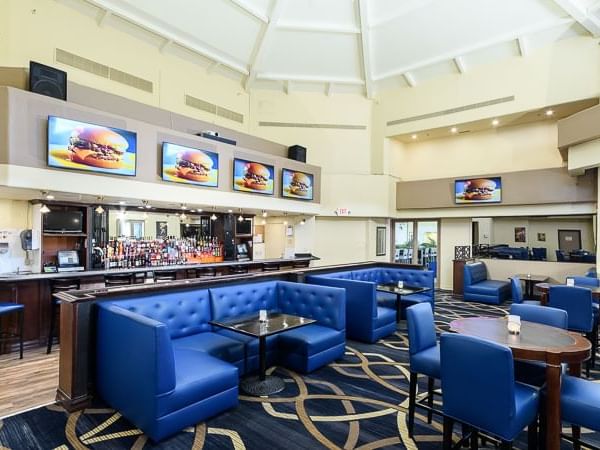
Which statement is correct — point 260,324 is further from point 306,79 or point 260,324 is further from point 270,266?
point 306,79

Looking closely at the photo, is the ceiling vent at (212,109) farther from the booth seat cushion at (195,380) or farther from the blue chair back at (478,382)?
the blue chair back at (478,382)

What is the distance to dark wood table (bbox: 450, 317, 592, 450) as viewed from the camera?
2.20 metres

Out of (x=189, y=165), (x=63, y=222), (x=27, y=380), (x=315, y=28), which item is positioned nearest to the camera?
(x=27, y=380)

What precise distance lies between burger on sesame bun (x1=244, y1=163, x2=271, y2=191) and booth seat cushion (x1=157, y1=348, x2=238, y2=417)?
5.51 meters

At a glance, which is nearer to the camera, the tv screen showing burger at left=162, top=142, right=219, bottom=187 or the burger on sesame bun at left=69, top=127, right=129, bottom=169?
the burger on sesame bun at left=69, top=127, right=129, bottom=169

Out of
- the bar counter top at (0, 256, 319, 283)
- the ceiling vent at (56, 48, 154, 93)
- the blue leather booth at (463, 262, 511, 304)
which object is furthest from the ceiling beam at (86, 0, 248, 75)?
the blue leather booth at (463, 262, 511, 304)

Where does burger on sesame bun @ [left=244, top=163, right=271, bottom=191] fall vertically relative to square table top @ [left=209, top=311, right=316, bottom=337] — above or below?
above

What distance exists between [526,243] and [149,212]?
33.7 ft

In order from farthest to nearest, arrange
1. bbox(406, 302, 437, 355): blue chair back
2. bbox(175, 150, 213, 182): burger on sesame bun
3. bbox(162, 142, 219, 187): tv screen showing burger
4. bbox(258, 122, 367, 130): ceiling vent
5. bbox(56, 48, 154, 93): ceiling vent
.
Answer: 1. bbox(258, 122, 367, 130): ceiling vent
2. bbox(56, 48, 154, 93): ceiling vent
3. bbox(175, 150, 213, 182): burger on sesame bun
4. bbox(162, 142, 219, 187): tv screen showing burger
5. bbox(406, 302, 437, 355): blue chair back

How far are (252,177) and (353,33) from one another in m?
5.20

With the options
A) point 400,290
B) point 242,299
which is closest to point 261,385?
point 242,299

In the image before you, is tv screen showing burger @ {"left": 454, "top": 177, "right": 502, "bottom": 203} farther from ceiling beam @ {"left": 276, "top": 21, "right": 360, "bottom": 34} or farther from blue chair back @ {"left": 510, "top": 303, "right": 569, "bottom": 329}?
blue chair back @ {"left": 510, "top": 303, "right": 569, "bottom": 329}

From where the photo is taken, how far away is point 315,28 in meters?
9.36

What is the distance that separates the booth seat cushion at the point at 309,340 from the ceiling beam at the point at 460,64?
885 centimetres
